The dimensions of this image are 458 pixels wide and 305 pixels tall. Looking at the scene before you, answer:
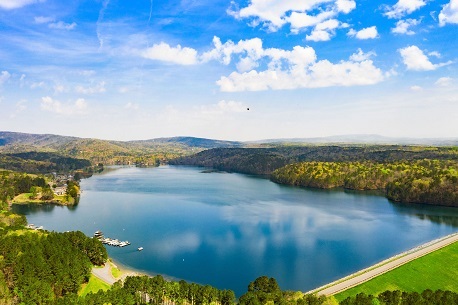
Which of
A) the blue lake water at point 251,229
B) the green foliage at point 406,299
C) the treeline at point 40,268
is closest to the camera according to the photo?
the green foliage at point 406,299

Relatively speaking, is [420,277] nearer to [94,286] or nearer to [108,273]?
[108,273]

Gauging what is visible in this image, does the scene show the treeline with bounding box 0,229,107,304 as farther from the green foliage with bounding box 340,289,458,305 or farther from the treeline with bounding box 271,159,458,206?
the treeline with bounding box 271,159,458,206

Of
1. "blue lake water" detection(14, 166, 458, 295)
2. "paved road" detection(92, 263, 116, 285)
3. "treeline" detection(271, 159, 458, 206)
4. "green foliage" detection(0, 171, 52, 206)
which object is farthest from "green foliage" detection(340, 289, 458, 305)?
"green foliage" detection(0, 171, 52, 206)

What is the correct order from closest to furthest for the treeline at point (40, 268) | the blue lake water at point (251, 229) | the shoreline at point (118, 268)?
the treeline at point (40, 268), the shoreline at point (118, 268), the blue lake water at point (251, 229)

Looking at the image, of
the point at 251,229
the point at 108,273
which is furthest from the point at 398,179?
the point at 108,273

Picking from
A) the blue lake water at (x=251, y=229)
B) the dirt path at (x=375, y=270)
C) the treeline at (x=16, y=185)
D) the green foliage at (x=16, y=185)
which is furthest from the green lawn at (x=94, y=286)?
the green foliage at (x=16, y=185)

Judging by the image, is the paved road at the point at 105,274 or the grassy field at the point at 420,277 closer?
the grassy field at the point at 420,277

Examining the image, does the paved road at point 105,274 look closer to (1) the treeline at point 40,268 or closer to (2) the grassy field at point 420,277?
Answer: (1) the treeline at point 40,268

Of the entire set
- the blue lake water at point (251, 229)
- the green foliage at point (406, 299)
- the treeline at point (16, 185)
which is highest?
the treeline at point (16, 185)
